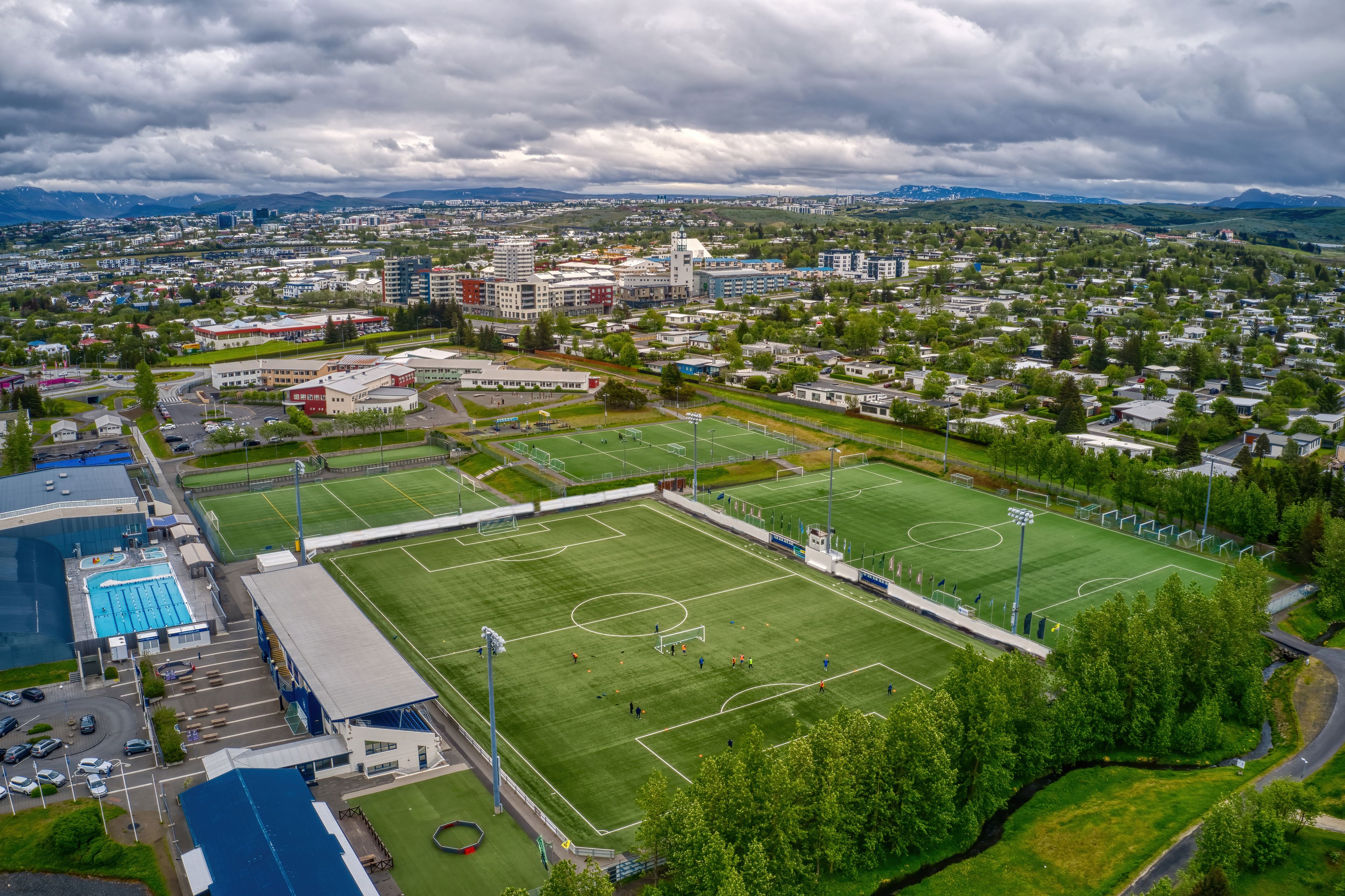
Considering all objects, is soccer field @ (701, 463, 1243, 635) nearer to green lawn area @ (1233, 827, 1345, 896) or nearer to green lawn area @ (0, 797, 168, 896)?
green lawn area @ (1233, 827, 1345, 896)

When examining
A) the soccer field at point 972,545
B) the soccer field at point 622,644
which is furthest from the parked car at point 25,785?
the soccer field at point 972,545

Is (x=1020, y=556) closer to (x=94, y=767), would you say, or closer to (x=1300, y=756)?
(x=1300, y=756)

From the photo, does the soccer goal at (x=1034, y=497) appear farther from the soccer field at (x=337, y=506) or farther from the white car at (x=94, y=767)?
the white car at (x=94, y=767)

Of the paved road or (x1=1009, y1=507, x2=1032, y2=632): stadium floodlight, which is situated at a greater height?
(x1=1009, y1=507, x2=1032, y2=632): stadium floodlight

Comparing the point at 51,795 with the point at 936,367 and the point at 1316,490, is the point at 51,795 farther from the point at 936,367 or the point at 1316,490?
the point at 936,367

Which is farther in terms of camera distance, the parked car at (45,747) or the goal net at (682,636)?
the goal net at (682,636)

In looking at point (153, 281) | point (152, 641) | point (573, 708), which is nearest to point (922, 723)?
point (573, 708)

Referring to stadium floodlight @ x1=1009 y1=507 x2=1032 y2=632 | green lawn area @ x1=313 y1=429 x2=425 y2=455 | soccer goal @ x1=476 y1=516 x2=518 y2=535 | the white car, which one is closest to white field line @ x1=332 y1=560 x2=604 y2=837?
soccer goal @ x1=476 y1=516 x2=518 y2=535
